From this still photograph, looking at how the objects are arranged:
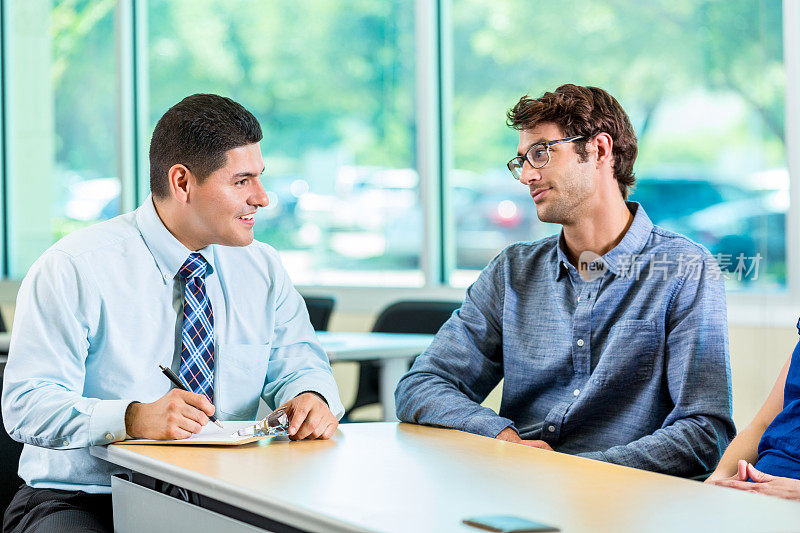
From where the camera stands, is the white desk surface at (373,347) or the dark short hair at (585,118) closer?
the dark short hair at (585,118)

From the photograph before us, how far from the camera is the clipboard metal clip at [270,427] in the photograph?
1.75 meters

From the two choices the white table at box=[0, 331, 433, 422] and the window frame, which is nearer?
the white table at box=[0, 331, 433, 422]

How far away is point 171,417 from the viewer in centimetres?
169

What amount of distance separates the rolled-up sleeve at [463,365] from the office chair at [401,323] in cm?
140

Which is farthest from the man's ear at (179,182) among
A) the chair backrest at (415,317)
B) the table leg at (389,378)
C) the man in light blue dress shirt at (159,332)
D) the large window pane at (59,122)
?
the large window pane at (59,122)

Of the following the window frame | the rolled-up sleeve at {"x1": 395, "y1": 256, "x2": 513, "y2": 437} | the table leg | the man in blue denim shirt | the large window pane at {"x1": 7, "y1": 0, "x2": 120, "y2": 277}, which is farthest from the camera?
the large window pane at {"x1": 7, "y1": 0, "x2": 120, "y2": 277}

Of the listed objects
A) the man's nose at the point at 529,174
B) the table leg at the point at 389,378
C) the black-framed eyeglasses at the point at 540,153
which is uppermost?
the black-framed eyeglasses at the point at 540,153

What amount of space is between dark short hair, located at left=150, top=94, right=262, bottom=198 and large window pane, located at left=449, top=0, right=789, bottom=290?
213 centimetres

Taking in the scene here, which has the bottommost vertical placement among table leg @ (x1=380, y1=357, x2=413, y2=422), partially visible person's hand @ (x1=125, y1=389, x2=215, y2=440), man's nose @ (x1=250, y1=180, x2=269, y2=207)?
table leg @ (x1=380, y1=357, x2=413, y2=422)

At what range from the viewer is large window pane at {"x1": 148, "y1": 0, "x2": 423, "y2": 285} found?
17.3 feet

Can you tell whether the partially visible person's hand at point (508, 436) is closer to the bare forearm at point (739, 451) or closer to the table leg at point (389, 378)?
the bare forearm at point (739, 451)

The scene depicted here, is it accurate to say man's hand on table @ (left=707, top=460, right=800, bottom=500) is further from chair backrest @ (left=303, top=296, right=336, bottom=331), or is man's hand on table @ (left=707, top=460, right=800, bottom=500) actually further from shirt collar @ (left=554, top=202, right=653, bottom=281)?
chair backrest @ (left=303, top=296, right=336, bottom=331)

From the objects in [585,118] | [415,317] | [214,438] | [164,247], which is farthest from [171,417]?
[415,317]

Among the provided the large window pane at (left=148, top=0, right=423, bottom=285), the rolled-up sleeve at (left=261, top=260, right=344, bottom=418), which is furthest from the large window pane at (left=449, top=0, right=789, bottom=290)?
the rolled-up sleeve at (left=261, top=260, right=344, bottom=418)
